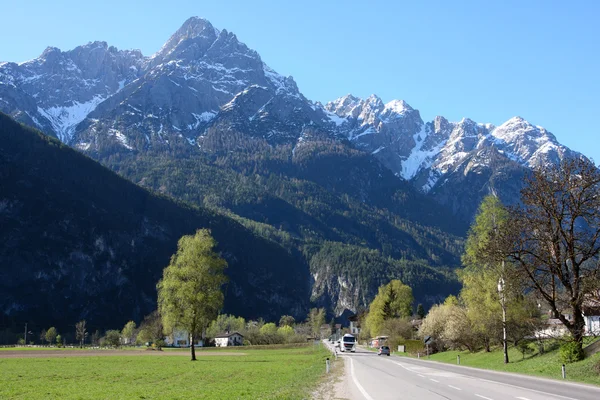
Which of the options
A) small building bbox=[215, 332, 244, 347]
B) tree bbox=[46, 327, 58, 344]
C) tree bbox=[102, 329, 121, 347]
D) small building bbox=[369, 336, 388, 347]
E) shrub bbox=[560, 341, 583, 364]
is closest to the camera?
shrub bbox=[560, 341, 583, 364]

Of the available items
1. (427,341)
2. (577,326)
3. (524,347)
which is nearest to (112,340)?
(427,341)

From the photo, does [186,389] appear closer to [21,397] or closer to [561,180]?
[21,397]

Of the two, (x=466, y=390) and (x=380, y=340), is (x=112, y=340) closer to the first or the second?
(x=380, y=340)

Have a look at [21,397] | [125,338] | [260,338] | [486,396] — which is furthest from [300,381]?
[125,338]

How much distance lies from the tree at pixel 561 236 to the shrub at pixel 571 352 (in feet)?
0.51

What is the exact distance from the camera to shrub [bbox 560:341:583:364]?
Result: 122ft

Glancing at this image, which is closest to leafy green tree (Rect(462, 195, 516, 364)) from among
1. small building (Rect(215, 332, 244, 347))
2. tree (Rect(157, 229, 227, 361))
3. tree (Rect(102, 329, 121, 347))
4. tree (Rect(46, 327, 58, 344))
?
tree (Rect(157, 229, 227, 361))

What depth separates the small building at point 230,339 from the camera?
512ft

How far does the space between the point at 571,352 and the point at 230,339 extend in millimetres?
128690

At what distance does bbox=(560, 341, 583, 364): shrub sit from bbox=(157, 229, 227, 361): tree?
39.0 meters

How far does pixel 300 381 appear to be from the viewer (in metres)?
33.4

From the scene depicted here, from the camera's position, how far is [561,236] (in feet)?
121

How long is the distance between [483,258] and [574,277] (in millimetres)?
5918

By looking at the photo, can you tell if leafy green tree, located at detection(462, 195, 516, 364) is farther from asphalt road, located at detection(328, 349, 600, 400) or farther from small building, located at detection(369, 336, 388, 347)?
small building, located at detection(369, 336, 388, 347)
